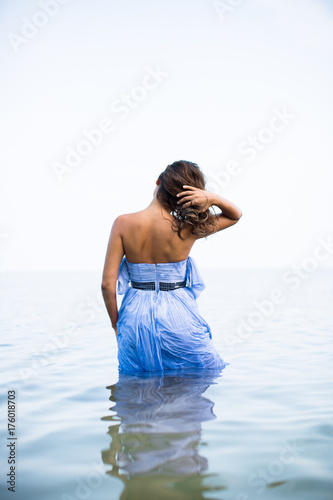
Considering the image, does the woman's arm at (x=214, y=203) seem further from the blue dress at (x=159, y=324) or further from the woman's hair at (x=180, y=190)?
the blue dress at (x=159, y=324)

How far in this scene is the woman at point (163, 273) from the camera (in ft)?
10.3

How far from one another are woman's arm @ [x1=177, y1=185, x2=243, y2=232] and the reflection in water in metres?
1.18

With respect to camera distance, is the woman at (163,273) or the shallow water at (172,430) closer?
the shallow water at (172,430)

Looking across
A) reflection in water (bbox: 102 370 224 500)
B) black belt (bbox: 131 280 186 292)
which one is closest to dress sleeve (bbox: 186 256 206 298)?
black belt (bbox: 131 280 186 292)

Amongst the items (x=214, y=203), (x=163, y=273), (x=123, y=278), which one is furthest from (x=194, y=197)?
(x=123, y=278)

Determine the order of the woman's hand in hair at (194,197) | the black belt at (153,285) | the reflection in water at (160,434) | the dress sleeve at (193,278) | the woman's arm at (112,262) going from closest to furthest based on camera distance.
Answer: the reflection in water at (160,434), the woman's hand in hair at (194,197), the woman's arm at (112,262), the black belt at (153,285), the dress sleeve at (193,278)

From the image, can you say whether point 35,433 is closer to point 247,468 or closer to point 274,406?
point 247,468

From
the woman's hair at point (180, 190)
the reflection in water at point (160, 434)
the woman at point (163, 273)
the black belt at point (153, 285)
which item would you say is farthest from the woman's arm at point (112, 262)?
the reflection in water at point (160, 434)

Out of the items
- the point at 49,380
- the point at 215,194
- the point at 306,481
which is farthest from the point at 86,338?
the point at 306,481

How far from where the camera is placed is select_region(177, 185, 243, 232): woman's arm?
311 cm

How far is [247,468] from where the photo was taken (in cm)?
199

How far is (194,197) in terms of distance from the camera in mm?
3119

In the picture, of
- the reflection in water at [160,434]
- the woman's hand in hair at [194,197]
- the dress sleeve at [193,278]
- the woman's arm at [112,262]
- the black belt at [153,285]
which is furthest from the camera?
the dress sleeve at [193,278]

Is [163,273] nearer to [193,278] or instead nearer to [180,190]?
[193,278]
